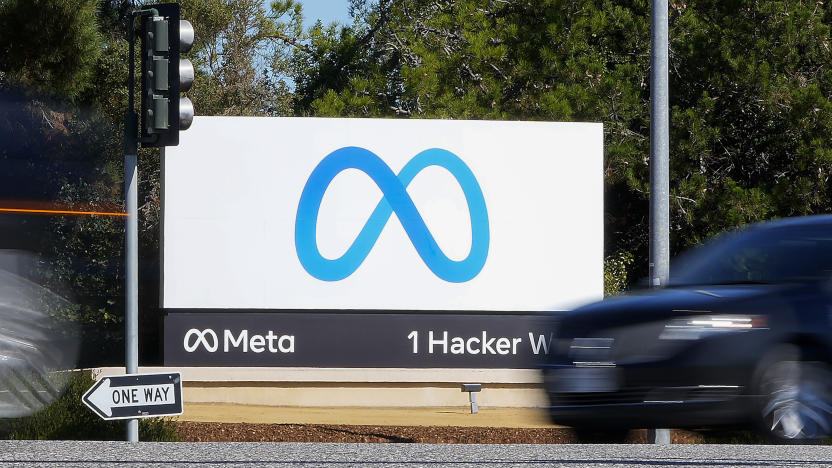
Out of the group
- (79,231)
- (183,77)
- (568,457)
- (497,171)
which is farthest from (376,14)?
(568,457)

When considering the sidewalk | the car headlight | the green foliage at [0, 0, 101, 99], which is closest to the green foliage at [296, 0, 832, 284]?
the green foliage at [0, 0, 101, 99]

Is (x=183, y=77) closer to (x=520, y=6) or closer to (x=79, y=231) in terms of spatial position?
(x=79, y=231)

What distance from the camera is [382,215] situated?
51.2 ft

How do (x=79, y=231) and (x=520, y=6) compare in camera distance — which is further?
(x=520, y=6)

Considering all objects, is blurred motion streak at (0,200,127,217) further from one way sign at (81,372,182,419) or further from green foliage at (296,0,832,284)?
green foliage at (296,0,832,284)

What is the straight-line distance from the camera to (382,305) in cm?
1552

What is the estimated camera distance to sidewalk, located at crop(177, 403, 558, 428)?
14.6m

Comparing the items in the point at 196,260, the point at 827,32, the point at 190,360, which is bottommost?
the point at 190,360

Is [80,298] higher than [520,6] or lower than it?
lower

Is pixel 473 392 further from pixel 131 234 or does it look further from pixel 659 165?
pixel 131 234

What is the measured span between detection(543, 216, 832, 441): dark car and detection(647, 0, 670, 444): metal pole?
5040 millimetres

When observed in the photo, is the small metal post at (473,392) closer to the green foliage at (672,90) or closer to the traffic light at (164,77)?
the traffic light at (164,77)

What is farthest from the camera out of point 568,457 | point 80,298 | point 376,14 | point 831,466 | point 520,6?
point 376,14

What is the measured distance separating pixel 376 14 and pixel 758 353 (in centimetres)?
2343
